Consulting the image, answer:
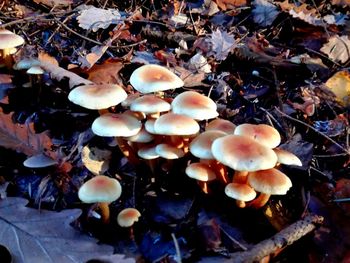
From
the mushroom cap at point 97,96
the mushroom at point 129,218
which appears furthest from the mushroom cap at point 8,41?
the mushroom at point 129,218

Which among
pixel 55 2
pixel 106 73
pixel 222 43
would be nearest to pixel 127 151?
pixel 106 73

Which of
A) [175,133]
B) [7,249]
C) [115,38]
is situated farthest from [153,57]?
[7,249]

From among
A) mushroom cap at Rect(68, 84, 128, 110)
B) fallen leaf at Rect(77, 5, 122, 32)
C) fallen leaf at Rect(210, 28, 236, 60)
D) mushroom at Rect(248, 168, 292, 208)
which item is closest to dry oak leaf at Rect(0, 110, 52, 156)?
mushroom cap at Rect(68, 84, 128, 110)

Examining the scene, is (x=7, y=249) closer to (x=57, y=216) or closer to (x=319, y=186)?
(x=57, y=216)

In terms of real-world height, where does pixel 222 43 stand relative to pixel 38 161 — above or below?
above

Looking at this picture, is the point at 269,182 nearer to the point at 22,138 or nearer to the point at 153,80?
the point at 153,80

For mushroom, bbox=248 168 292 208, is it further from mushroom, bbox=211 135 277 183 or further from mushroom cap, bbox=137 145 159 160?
mushroom cap, bbox=137 145 159 160
